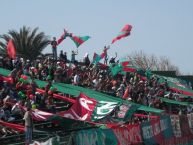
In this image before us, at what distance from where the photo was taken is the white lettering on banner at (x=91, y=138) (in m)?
15.4

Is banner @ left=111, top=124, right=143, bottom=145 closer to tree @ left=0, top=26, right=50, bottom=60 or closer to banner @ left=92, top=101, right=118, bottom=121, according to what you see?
banner @ left=92, top=101, right=118, bottom=121

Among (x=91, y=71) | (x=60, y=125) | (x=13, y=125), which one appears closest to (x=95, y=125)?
(x=60, y=125)

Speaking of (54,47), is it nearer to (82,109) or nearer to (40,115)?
(82,109)

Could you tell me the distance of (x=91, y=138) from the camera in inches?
635

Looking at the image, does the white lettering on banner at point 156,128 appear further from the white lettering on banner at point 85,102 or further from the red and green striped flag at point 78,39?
the red and green striped flag at point 78,39

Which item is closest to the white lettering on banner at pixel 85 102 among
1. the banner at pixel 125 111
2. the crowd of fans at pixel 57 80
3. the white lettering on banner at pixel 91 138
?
the crowd of fans at pixel 57 80

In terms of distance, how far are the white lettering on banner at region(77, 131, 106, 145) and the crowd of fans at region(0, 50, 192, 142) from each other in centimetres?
275

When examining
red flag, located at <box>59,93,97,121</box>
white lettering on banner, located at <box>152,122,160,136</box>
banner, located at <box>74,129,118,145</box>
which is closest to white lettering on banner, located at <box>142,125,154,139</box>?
white lettering on banner, located at <box>152,122,160,136</box>

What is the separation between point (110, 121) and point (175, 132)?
3.85m

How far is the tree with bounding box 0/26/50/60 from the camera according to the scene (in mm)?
41281

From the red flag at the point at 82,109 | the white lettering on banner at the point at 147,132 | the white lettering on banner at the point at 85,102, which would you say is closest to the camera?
the white lettering on banner at the point at 147,132

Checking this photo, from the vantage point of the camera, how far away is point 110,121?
21.6m

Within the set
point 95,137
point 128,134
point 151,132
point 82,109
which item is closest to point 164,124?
point 151,132

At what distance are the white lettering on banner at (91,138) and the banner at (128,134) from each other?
899 mm
